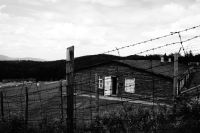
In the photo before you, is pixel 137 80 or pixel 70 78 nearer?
pixel 70 78

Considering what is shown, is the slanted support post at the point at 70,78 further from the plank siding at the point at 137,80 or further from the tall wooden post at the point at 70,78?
the plank siding at the point at 137,80

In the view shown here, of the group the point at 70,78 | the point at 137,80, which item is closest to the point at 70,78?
the point at 70,78

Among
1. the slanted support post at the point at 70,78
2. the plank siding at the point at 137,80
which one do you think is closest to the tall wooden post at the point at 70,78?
the slanted support post at the point at 70,78

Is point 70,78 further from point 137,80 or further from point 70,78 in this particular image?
point 137,80

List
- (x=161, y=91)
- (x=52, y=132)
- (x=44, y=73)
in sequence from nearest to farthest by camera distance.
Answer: (x=52, y=132), (x=161, y=91), (x=44, y=73)

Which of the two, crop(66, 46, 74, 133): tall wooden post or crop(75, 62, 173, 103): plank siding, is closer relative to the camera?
crop(66, 46, 74, 133): tall wooden post

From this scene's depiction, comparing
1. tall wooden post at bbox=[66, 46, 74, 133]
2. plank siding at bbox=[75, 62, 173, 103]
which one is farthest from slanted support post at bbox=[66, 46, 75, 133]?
plank siding at bbox=[75, 62, 173, 103]

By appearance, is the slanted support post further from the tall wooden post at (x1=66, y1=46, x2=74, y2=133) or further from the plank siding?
the plank siding

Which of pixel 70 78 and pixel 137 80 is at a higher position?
pixel 70 78

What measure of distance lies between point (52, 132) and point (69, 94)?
1.87 m

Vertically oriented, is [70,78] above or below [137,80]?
above

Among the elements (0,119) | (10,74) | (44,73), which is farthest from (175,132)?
(10,74)

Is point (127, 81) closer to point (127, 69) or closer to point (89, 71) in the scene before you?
point (127, 69)

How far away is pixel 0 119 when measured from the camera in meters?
9.12
